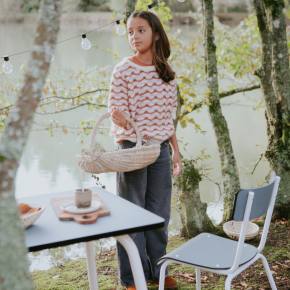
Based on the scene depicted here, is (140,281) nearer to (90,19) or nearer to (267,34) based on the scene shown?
(267,34)

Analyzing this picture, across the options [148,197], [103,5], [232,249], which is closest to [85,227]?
[232,249]

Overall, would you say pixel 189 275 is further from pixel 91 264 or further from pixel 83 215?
pixel 83 215

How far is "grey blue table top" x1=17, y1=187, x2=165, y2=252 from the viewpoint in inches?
39.4

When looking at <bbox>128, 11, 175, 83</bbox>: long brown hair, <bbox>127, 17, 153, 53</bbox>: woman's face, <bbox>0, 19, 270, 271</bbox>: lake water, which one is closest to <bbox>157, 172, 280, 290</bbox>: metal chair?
<bbox>128, 11, 175, 83</bbox>: long brown hair

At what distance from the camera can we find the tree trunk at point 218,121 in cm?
287

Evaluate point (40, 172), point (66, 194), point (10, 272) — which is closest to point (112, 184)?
point (40, 172)

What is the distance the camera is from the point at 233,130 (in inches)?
328

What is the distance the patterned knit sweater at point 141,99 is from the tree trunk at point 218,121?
45.1 inches

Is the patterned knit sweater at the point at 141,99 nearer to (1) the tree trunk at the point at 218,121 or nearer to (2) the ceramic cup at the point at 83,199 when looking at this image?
(2) the ceramic cup at the point at 83,199

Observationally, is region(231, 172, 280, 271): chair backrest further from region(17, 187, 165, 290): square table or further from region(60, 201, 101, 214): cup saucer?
region(60, 201, 101, 214): cup saucer

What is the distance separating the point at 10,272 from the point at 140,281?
0.62m

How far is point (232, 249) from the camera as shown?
152 cm

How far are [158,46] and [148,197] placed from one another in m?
0.77

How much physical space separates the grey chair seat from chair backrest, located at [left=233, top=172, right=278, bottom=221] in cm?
21
